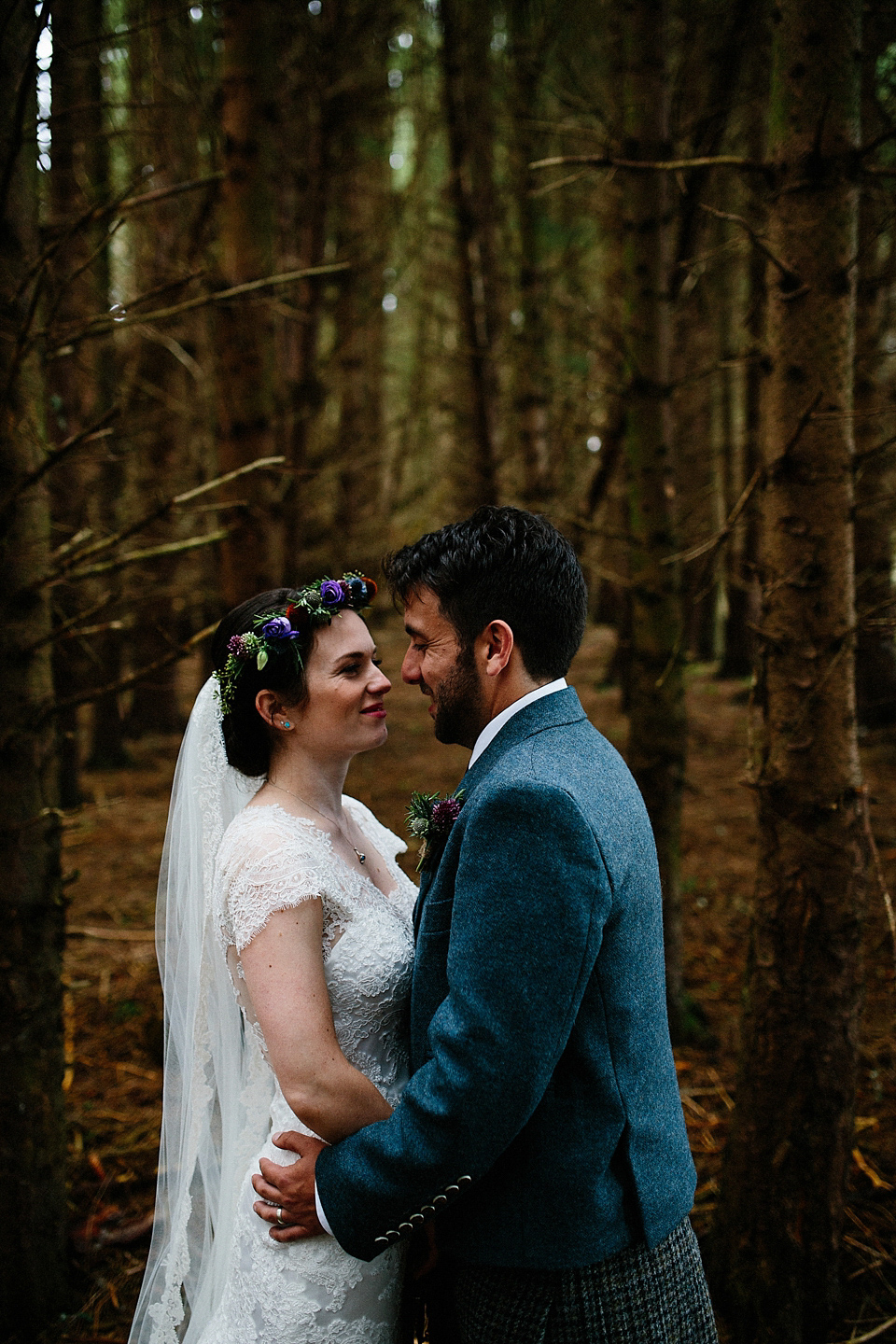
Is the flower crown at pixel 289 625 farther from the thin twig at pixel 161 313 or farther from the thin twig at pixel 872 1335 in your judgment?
the thin twig at pixel 872 1335

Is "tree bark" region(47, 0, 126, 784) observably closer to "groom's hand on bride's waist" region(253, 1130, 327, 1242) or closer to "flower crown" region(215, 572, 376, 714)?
"flower crown" region(215, 572, 376, 714)

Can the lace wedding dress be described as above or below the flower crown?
below

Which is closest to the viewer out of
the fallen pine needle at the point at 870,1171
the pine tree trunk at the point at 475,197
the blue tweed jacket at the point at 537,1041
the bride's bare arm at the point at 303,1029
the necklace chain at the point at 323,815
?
the blue tweed jacket at the point at 537,1041

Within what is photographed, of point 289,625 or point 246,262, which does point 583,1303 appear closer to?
point 289,625

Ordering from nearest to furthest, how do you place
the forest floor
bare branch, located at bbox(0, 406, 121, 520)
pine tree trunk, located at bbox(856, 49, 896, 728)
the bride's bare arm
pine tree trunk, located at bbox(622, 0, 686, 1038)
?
the bride's bare arm → bare branch, located at bbox(0, 406, 121, 520) → the forest floor → pine tree trunk, located at bbox(622, 0, 686, 1038) → pine tree trunk, located at bbox(856, 49, 896, 728)

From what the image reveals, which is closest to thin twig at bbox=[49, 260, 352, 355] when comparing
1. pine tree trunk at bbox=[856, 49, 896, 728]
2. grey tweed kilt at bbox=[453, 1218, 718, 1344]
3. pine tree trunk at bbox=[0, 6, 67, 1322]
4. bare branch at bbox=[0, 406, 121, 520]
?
pine tree trunk at bbox=[0, 6, 67, 1322]

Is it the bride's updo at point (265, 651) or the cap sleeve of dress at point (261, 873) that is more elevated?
the bride's updo at point (265, 651)

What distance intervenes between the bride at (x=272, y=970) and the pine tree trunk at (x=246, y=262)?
2.11m

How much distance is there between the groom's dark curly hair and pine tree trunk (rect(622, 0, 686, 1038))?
2.03 m

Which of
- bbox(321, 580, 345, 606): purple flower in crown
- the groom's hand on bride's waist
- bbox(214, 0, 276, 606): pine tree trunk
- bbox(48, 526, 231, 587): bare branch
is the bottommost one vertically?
the groom's hand on bride's waist

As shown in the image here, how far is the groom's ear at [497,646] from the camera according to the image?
185 centimetres

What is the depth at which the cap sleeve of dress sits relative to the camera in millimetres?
1959

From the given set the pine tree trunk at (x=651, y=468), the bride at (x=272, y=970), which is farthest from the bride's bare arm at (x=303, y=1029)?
the pine tree trunk at (x=651, y=468)

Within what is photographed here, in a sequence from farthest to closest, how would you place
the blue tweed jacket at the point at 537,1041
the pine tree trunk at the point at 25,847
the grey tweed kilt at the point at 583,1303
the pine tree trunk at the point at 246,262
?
the pine tree trunk at the point at 246,262 → the pine tree trunk at the point at 25,847 → the grey tweed kilt at the point at 583,1303 → the blue tweed jacket at the point at 537,1041
